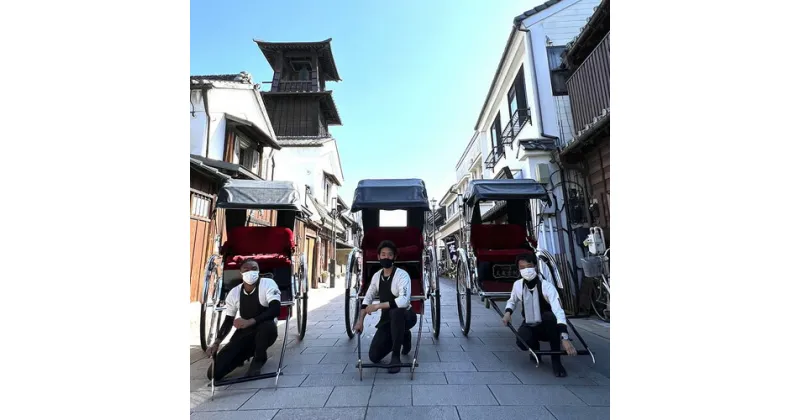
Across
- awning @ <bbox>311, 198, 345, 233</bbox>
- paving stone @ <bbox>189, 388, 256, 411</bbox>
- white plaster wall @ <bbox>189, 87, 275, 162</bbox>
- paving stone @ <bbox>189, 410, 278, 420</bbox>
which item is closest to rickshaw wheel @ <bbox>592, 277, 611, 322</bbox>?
paving stone @ <bbox>189, 410, 278, 420</bbox>

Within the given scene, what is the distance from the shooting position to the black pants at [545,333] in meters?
3.28

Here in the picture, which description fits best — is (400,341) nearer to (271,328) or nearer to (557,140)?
(271,328)

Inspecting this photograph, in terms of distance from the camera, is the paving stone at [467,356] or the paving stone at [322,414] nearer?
the paving stone at [322,414]

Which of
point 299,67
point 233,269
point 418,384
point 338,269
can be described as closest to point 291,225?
point 233,269

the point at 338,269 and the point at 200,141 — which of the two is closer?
Answer: the point at 200,141

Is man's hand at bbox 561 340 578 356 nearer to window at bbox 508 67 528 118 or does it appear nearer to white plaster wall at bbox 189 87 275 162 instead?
window at bbox 508 67 528 118

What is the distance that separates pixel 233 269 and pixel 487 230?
385cm

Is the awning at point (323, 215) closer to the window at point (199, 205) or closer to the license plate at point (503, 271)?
the window at point (199, 205)

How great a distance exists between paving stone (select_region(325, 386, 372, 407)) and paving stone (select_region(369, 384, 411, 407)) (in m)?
0.06

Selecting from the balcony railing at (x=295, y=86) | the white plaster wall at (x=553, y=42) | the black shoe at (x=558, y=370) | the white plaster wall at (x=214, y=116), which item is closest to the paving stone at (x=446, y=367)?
the black shoe at (x=558, y=370)

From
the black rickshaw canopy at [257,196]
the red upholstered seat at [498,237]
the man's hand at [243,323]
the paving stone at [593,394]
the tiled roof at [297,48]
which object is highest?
the tiled roof at [297,48]

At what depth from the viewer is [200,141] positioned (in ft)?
30.5

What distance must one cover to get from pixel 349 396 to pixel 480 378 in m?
1.28

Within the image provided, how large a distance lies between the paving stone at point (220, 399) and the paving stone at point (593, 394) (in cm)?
288
